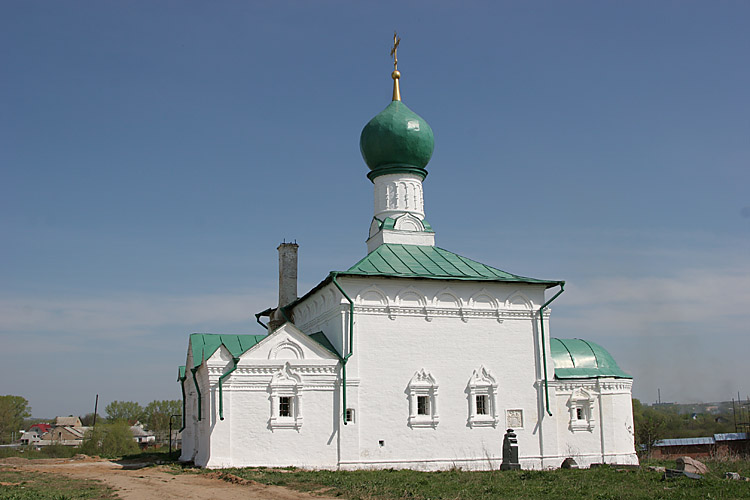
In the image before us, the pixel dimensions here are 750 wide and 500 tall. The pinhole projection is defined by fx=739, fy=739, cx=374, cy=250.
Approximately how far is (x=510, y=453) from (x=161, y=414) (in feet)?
141

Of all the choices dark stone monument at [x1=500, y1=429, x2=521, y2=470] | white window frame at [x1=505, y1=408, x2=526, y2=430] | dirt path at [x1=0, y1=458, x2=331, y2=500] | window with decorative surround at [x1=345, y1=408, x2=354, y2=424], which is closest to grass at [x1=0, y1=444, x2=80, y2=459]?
dirt path at [x1=0, y1=458, x2=331, y2=500]

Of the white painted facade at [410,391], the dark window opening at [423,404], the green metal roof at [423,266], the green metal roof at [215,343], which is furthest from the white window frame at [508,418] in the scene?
the green metal roof at [215,343]

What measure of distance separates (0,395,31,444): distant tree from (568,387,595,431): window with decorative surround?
39726mm

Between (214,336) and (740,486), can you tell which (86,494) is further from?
(740,486)

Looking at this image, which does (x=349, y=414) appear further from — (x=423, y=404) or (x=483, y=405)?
(x=483, y=405)

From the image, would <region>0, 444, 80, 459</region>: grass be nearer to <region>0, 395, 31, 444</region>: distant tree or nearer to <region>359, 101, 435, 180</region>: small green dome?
<region>359, 101, 435, 180</region>: small green dome

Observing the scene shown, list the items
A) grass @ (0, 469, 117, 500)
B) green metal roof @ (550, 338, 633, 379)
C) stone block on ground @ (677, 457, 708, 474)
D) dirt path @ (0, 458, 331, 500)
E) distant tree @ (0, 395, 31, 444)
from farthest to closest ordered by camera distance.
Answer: distant tree @ (0, 395, 31, 444), green metal roof @ (550, 338, 633, 379), stone block on ground @ (677, 457, 708, 474), dirt path @ (0, 458, 331, 500), grass @ (0, 469, 117, 500)

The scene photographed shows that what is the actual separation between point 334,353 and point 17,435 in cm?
4825

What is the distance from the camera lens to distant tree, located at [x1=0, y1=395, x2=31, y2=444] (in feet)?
148

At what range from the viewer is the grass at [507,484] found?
952 cm

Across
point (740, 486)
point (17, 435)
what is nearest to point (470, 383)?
point (740, 486)

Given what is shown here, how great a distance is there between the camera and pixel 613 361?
17.1 meters

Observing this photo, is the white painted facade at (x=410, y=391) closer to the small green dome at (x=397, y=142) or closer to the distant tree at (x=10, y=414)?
the small green dome at (x=397, y=142)

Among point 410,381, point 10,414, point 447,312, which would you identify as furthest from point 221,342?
point 10,414
